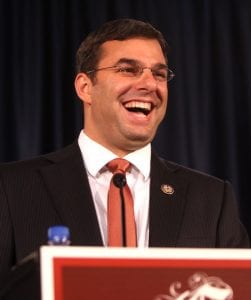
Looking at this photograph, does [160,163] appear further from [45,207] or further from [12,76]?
[12,76]

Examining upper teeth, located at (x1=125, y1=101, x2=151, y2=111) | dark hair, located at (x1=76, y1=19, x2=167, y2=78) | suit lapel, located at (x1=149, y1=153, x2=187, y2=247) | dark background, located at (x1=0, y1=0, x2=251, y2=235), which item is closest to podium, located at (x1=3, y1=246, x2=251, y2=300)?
suit lapel, located at (x1=149, y1=153, x2=187, y2=247)

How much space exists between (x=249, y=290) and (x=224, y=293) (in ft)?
0.15

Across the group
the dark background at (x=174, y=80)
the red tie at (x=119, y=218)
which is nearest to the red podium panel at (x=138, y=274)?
the red tie at (x=119, y=218)

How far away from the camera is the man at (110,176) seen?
1704 mm

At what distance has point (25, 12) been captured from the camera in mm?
2689

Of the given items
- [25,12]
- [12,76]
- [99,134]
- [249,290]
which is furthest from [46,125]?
[249,290]

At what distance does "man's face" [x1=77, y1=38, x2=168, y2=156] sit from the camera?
75.9 inches

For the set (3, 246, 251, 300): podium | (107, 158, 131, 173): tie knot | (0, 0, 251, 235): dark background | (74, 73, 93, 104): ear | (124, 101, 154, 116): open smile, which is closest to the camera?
(3, 246, 251, 300): podium

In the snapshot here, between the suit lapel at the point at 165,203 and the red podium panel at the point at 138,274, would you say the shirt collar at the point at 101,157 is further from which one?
the red podium panel at the point at 138,274

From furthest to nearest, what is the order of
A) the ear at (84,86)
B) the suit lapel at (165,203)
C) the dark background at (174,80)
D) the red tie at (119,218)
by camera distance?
1. the dark background at (174,80)
2. the ear at (84,86)
3. the suit lapel at (165,203)
4. the red tie at (119,218)

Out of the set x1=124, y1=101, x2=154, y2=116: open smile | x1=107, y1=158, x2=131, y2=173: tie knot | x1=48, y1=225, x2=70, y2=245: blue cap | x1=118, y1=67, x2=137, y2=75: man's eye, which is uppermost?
x1=118, y1=67, x2=137, y2=75: man's eye

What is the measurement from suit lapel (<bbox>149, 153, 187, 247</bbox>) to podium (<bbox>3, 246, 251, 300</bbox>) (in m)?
0.75

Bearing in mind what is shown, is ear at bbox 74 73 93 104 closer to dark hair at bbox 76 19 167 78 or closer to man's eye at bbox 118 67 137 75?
dark hair at bbox 76 19 167 78

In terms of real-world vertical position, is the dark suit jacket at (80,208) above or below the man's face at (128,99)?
below
